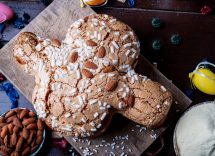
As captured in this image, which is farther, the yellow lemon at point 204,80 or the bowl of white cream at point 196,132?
the yellow lemon at point 204,80

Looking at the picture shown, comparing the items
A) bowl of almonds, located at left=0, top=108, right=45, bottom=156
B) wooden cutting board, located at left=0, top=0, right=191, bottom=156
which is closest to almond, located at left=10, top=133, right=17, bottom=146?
bowl of almonds, located at left=0, top=108, right=45, bottom=156

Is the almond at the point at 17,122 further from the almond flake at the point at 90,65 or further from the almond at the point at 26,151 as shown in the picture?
the almond flake at the point at 90,65

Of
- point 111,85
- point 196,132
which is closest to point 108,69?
point 111,85

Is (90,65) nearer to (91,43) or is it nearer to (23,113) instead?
(91,43)

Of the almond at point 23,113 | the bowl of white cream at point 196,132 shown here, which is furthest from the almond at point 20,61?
the bowl of white cream at point 196,132

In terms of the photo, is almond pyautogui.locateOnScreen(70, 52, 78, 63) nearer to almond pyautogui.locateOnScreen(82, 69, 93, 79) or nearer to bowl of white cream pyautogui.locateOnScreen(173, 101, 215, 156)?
almond pyautogui.locateOnScreen(82, 69, 93, 79)

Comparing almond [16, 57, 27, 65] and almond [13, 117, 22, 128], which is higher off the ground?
almond [16, 57, 27, 65]

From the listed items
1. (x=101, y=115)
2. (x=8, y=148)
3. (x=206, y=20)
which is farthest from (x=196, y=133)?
(x=8, y=148)
